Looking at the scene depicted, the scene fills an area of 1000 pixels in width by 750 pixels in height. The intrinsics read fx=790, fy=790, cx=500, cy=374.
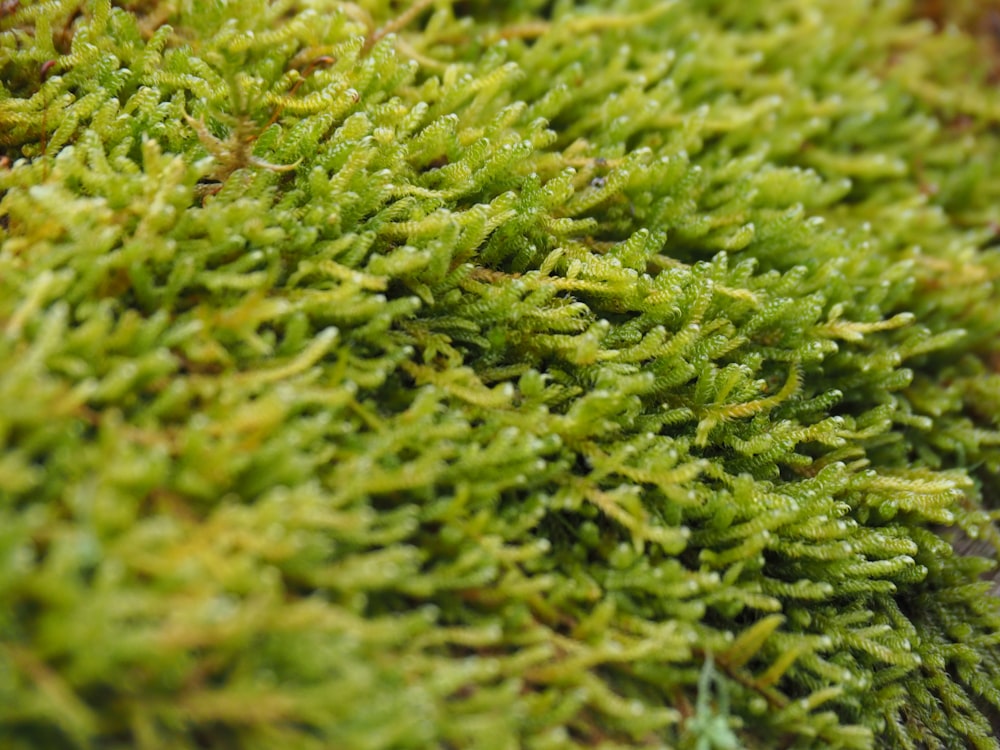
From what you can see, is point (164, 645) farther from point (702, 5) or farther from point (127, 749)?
point (702, 5)

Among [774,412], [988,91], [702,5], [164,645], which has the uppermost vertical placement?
[702,5]

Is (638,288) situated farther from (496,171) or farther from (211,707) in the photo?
(211,707)

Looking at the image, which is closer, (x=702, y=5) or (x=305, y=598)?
(x=305, y=598)

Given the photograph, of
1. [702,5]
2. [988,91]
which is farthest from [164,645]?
[988,91]

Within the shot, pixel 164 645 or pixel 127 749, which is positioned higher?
pixel 164 645

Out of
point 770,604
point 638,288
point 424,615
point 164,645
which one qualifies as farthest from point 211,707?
point 638,288

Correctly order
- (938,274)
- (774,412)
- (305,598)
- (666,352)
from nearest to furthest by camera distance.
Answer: (305,598) → (666,352) → (774,412) → (938,274)

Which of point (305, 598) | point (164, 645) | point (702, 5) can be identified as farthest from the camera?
point (702, 5)
